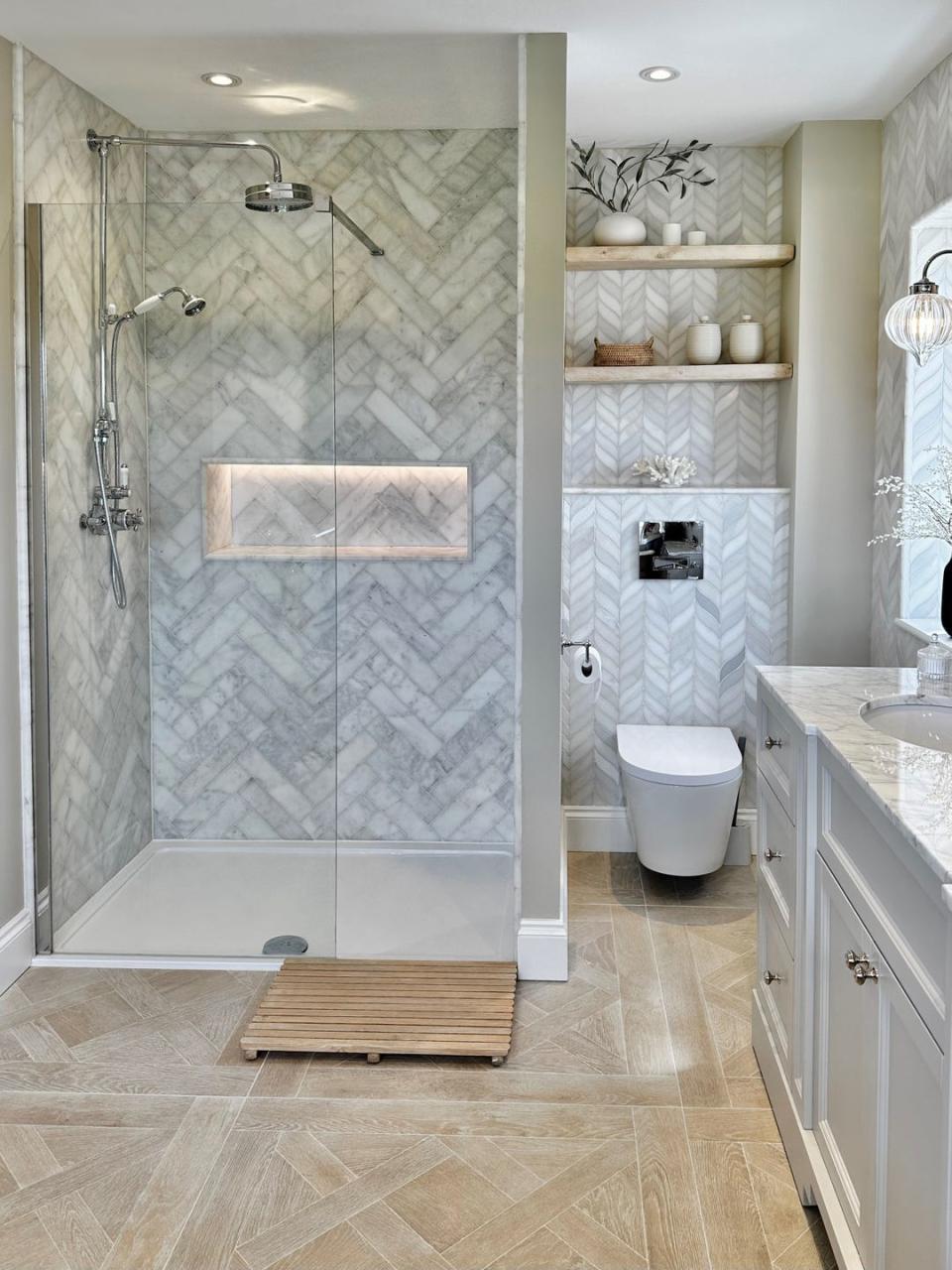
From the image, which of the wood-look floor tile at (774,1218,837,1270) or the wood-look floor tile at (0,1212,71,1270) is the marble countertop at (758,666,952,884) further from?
the wood-look floor tile at (0,1212,71,1270)

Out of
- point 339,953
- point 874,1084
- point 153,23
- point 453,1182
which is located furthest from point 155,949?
point 153,23

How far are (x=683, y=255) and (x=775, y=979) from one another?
8.35ft

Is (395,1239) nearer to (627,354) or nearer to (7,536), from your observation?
(7,536)

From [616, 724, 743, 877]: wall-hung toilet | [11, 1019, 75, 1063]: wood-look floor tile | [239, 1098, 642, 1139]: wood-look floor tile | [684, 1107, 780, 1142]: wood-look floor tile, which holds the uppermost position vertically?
[616, 724, 743, 877]: wall-hung toilet

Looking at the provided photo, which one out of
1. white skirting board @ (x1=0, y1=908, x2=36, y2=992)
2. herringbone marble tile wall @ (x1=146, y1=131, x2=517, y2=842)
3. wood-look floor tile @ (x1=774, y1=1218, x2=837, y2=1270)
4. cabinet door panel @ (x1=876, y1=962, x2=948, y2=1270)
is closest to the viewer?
cabinet door panel @ (x1=876, y1=962, x2=948, y2=1270)

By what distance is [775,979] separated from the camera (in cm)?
250

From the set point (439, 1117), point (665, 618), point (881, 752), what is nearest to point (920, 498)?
point (665, 618)

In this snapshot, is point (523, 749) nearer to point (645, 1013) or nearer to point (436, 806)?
point (645, 1013)

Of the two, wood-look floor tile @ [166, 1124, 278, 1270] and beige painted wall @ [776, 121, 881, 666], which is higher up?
beige painted wall @ [776, 121, 881, 666]

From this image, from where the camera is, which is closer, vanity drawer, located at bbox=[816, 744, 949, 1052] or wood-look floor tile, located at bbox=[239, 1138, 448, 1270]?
vanity drawer, located at bbox=[816, 744, 949, 1052]

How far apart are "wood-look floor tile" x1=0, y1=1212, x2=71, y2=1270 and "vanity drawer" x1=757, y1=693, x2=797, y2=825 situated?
156cm

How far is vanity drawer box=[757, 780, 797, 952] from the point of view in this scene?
230cm

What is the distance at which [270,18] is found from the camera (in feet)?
9.58

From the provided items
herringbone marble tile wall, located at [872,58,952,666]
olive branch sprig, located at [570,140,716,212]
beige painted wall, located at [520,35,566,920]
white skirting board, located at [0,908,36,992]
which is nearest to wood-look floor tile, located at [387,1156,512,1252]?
beige painted wall, located at [520,35,566,920]
